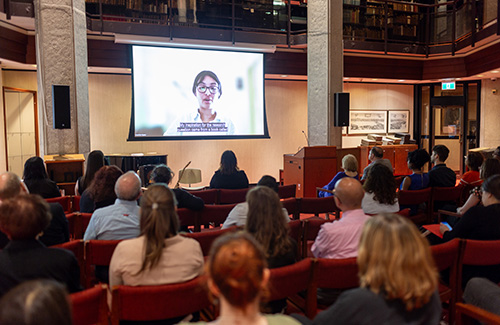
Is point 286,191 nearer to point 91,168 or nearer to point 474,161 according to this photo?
point 91,168

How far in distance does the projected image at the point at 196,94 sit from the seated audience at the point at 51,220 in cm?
551

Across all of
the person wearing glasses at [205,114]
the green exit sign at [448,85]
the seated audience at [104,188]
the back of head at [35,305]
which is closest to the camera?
the back of head at [35,305]

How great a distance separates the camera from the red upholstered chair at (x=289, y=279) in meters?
2.17

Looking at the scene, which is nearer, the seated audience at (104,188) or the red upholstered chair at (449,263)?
the red upholstered chair at (449,263)

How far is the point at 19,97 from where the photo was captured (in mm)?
10016

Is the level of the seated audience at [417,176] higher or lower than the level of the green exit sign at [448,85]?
lower

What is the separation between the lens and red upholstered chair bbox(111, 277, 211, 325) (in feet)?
6.49

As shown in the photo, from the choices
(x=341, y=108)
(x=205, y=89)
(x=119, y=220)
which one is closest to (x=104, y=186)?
(x=119, y=220)

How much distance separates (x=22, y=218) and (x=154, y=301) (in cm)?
74

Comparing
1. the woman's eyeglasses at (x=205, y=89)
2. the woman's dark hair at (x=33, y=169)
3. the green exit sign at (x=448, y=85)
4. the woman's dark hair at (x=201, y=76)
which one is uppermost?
the green exit sign at (x=448, y=85)

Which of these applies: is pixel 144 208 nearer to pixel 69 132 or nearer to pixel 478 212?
pixel 478 212

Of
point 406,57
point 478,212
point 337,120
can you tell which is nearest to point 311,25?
point 337,120

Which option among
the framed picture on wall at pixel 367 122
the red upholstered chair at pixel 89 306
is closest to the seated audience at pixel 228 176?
the red upholstered chair at pixel 89 306

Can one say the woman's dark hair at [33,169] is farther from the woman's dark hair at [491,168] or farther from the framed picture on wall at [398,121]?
the framed picture on wall at [398,121]
